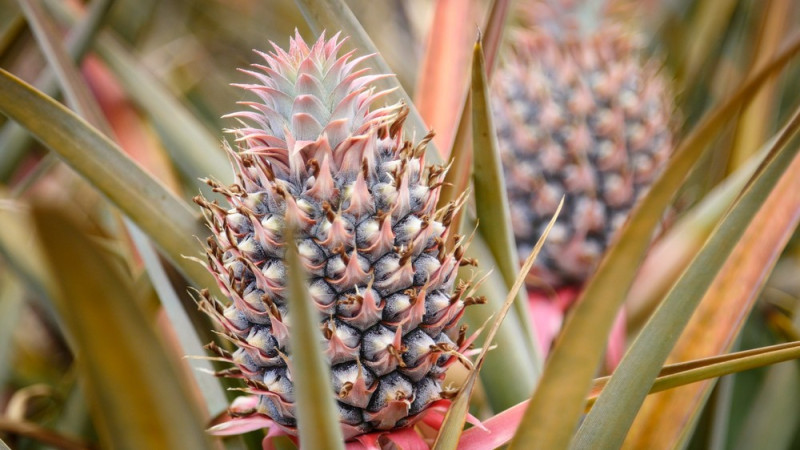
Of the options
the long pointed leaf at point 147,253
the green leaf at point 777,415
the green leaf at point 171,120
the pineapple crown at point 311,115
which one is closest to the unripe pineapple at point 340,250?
the pineapple crown at point 311,115

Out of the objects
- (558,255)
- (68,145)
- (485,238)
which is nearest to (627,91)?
(558,255)

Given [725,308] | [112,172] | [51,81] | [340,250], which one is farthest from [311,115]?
[51,81]

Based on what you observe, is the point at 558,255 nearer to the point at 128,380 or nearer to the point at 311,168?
the point at 311,168

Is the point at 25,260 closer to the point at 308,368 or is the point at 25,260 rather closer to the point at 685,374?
the point at 308,368

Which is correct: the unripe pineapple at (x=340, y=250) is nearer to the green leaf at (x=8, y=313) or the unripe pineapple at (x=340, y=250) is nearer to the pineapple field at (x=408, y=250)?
the pineapple field at (x=408, y=250)

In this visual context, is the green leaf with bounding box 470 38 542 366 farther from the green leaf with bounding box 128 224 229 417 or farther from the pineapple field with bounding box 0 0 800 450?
the green leaf with bounding box 128 224 229 417

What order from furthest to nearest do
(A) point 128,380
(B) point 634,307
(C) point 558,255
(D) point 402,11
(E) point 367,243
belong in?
(D) point 402,11 < (C) point 558,255 < (B) point 634,307 < (E) point 367,243 < (A) point 128,380
